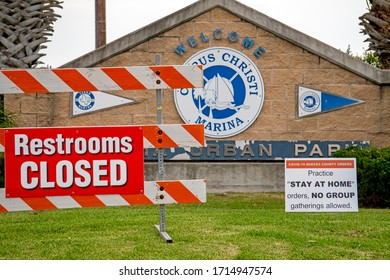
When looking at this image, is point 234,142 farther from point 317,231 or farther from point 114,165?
point 114,165

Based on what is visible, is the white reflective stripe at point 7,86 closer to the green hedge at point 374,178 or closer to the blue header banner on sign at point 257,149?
the green hedge at point 374,178

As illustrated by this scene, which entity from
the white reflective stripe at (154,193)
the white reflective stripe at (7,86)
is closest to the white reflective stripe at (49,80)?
the white reflective stripe at (7,86)

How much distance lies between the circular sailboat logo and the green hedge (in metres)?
3.46

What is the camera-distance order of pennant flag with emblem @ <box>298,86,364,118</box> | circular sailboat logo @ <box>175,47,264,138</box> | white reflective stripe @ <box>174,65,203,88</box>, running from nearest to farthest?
white reflective stripe @ <box>174,65,203,88</box>
circular sailboat logo @ <box>175,47,264,138</box>
pennant flag with emblem @ <box>298,86,364,118</box>

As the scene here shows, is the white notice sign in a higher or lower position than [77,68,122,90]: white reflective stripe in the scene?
lower

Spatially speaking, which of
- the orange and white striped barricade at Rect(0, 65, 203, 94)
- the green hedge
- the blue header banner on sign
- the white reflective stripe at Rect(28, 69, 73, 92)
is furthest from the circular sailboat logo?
the white reflective stripe at Rect(28, 69, 73, 92)

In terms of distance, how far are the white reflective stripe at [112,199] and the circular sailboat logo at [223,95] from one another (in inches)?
352

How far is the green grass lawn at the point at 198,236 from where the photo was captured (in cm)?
819

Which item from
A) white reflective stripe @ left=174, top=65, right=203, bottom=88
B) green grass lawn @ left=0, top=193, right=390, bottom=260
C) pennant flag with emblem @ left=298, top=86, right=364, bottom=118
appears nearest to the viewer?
green grass lawn @ left=0, top=193, right=390, bottom=260

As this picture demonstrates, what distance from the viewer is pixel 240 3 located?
18016mm

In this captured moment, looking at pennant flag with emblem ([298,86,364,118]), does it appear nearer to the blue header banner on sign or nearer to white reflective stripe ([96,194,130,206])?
the blue header banner on sign

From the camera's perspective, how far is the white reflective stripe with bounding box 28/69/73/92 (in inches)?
355

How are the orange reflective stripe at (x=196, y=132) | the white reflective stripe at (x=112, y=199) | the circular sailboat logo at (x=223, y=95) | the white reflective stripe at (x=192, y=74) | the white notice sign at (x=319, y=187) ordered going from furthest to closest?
the circular sailboat logo at (x=223, y=95) → the white reflective stripe at (x=192, y=74) → the orange reflective stripe at (x=196, y=132) → the white reflective stripe at (x=112, y=199) → the white notice sign at (x=319, y=187)

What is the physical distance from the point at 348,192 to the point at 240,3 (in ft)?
32.5
